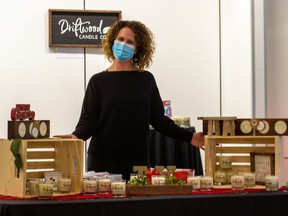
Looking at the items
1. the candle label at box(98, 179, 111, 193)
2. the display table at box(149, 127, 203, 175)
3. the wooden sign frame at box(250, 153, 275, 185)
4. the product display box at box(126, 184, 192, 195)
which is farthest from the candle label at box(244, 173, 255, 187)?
the display table at box(149, 127, 203, 175)

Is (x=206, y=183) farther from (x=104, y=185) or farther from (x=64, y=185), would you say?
(x=64, y=185)

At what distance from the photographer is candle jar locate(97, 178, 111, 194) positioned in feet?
8.92

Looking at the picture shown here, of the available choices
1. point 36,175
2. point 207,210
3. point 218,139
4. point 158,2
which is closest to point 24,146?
point 36,175

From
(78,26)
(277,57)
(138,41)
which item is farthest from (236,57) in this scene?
(138,41)

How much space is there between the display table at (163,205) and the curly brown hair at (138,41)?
110 cm

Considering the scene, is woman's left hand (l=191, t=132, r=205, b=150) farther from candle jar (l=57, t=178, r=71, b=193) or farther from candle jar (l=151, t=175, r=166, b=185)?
candle jar (l=57, t=178, r=71, b=193)

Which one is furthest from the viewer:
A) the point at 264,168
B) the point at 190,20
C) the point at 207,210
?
the point at 190,20

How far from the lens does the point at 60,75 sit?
5633 millimetres

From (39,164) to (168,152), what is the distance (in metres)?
2.12

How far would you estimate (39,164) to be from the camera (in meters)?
2.91

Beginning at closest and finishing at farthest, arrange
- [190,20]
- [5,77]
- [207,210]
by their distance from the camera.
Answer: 1. [207,210]
2. [5,77]
3. [190,20]

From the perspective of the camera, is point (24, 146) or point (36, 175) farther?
point (36, 175)

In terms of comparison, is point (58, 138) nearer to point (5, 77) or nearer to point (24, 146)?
point (24, 146)

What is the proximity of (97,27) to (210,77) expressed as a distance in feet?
3.60
